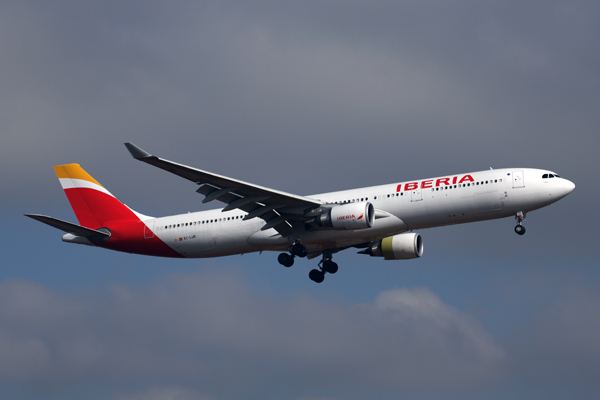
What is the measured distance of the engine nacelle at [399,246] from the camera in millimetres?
46469

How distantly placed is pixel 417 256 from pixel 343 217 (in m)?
8.46

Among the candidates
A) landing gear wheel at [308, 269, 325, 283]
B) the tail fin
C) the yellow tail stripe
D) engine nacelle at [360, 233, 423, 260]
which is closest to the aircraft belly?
engine nacelle at [360, 233, 423, 260]

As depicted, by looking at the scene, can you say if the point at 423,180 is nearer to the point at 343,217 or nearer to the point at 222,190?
the point at 343,217

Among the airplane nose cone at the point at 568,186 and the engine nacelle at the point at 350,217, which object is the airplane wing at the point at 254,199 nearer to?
the engine nacelle at the point at 350,217

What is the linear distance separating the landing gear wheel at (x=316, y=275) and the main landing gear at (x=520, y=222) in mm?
13698

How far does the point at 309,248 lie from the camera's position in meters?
45.1

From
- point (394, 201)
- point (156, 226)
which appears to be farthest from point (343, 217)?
point (156, 226)

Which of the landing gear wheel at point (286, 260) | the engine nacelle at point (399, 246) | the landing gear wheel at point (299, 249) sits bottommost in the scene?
the landing gear wheel at point (286, 260)

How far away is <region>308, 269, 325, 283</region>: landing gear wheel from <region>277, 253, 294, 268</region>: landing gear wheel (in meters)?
4.19

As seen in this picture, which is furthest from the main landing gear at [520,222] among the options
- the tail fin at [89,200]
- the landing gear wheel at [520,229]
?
the tail fin at [89,200]

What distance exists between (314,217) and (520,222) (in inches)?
451

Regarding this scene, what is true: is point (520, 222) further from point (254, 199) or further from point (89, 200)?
point (89, 200)

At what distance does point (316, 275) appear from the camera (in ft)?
161

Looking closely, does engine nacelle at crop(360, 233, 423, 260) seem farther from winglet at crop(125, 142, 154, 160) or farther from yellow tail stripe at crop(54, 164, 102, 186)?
yellow tail stripe at crop(54, 164, 102, 186)
